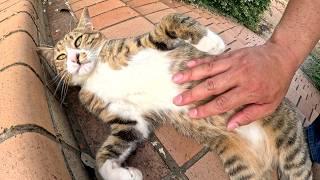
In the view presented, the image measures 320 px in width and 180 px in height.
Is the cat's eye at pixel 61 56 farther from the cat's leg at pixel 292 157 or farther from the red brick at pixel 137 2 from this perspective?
the cat's leg at pixel 292 157

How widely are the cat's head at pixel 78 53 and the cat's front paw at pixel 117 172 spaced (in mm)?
546

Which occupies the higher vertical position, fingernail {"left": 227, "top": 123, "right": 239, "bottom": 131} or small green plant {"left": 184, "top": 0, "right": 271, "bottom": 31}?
fingernail {"left": 227, "top": 123, "right": 239, "bottom": 131}

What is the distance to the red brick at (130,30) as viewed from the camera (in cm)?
212

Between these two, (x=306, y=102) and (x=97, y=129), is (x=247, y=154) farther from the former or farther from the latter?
(x=306, y=102)

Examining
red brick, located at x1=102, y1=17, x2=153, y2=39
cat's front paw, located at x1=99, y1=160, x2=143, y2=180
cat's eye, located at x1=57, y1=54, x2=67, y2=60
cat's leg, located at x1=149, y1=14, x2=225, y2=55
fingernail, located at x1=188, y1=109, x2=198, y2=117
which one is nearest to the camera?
cat's front paw, located at x1=99, y1=160, x2=143, y2=180

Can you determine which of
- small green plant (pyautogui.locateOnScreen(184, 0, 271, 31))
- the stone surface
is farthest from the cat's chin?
small green plant (pyautogui.locateOnScreen(184, 0, 271, 31))

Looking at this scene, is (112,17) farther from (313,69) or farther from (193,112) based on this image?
(313,69)

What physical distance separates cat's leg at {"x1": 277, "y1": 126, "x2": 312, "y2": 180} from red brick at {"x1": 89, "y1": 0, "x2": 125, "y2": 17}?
1203 millimetres

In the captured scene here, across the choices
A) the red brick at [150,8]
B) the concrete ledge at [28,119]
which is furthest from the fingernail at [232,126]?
the red brick at [150,8]

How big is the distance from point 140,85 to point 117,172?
0.41 meters

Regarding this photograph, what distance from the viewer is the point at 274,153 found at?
1.71m

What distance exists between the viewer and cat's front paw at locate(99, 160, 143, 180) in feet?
4.65

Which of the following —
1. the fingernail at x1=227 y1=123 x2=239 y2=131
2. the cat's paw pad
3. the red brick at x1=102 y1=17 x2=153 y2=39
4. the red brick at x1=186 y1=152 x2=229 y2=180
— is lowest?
the red brick at x1=186 y1=152 x2=229 y2=180

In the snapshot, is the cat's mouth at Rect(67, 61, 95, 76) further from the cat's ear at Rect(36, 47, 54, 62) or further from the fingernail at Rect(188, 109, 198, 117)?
the fingernail at Rect(188, 109, 198, 117)
